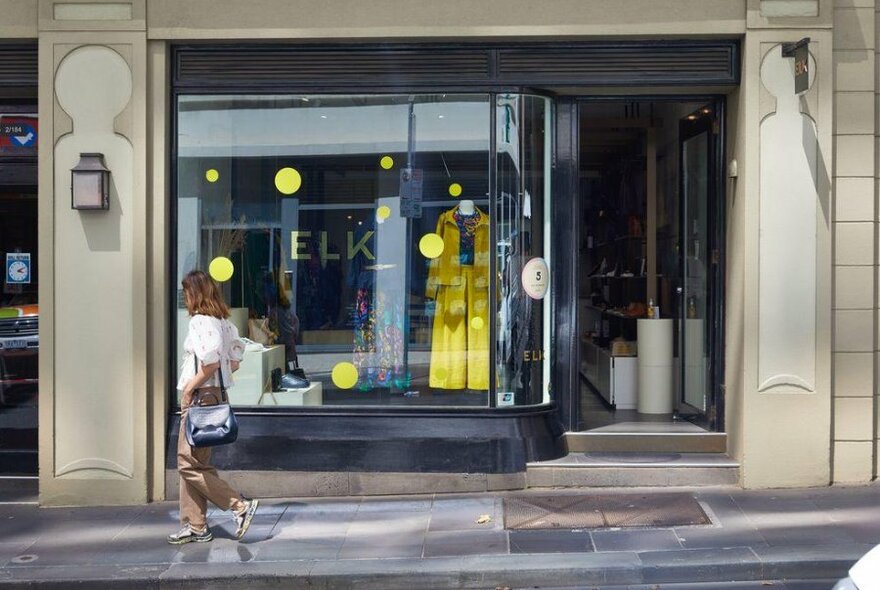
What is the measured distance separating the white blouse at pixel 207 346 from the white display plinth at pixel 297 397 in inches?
65.0

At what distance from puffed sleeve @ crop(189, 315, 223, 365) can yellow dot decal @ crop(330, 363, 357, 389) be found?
202cm

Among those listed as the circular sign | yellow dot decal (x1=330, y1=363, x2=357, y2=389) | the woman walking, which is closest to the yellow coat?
the circular sign

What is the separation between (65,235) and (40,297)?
590 mm

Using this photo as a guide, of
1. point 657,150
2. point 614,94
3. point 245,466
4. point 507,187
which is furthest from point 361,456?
point 657,150

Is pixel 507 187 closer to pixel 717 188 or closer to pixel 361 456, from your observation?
pixel 717 188

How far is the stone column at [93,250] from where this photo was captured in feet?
28.4

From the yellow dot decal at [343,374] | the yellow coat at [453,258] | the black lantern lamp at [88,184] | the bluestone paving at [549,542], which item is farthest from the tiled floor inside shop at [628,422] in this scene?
the black lantern lamp at [88,184]

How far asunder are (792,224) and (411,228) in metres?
3.36

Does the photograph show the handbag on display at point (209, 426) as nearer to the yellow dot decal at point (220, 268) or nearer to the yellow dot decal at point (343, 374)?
the yellow dot decal at point (343, 374)

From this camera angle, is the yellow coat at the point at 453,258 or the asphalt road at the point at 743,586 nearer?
the asphalt road at the point at 743,586

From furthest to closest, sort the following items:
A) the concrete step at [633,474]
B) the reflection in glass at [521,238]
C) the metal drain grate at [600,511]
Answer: the reflection in glass at [521,238]
the concrete step at [633,474]
the metal drain grate at [600,511]

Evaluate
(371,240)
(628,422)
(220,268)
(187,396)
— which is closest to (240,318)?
(220,268)

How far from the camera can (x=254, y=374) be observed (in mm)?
9211

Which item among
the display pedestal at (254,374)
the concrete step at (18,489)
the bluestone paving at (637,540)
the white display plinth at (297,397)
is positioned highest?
the display pedestal at (254,374)
